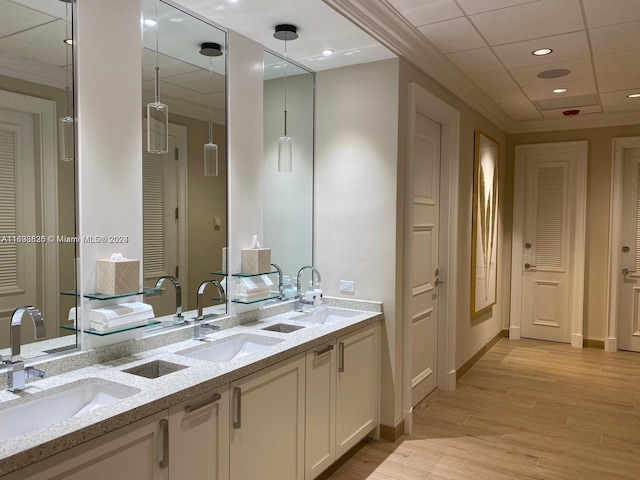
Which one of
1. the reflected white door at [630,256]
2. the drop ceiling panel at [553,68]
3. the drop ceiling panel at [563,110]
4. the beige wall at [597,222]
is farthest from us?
the beige wall at [597,222]

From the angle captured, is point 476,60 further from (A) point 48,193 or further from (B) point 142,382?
(B) point 142,382

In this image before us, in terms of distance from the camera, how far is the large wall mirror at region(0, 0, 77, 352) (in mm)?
1846

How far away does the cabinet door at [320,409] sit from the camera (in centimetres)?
257

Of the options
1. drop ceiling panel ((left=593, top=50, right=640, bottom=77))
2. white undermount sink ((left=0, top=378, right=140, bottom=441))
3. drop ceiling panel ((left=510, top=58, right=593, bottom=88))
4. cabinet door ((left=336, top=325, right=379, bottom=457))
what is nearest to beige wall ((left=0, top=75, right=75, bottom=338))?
white undermount sink ((left=0, top=378, right=140, bottom=441))

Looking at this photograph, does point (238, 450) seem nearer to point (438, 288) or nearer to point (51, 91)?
point (51, 91)

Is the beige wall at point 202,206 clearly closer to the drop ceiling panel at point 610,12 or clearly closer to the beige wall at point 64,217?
the beige wall at point 64,217

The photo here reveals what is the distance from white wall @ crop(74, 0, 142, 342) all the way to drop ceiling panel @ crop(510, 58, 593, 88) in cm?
296

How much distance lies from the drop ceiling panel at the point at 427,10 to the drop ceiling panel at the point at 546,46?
2.32 ft

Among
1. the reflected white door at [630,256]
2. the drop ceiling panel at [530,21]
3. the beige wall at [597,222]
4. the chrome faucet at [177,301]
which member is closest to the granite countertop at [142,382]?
the chrome faucet at [177,301]

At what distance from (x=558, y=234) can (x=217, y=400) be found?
5.18m

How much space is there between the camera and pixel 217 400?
1.95 meters

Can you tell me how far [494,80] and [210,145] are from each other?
2666 millimetres

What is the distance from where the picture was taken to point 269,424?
2262 millimetres

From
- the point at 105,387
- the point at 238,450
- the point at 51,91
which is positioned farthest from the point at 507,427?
the point at 51,91
